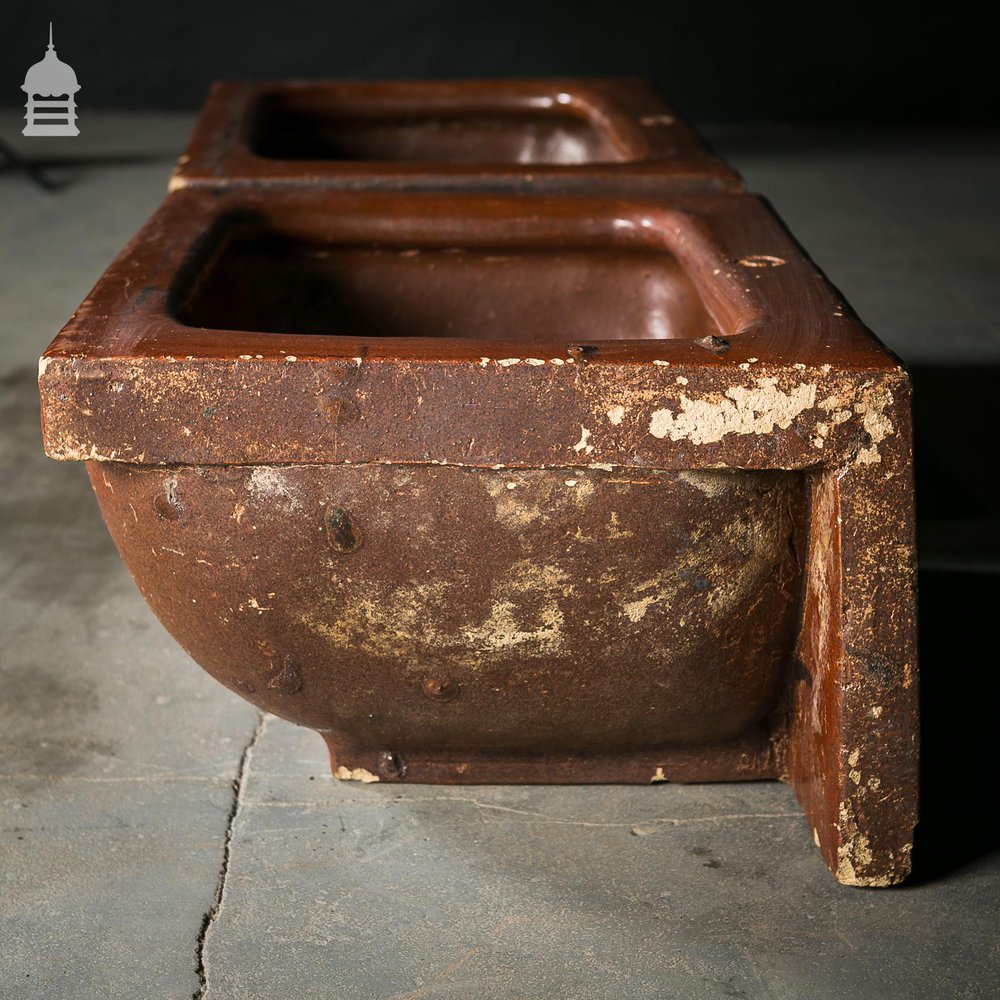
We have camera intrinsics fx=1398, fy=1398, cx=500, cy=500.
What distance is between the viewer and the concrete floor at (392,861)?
5.10ft

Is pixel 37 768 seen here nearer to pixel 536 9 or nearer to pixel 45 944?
pixel 45 944

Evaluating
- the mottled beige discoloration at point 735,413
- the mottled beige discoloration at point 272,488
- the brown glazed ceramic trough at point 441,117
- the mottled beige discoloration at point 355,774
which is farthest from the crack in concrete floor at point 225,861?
Result: the brown glazed ceramic trough at point 441,117

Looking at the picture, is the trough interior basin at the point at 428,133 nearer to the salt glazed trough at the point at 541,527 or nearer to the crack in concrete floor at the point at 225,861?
the salt glazed trough at the point at 541,527

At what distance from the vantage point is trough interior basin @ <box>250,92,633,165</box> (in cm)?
309

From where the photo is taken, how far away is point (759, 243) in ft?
6.32

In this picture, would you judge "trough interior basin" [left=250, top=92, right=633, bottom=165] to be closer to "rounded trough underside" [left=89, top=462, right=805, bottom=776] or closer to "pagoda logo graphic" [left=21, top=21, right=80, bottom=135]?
"rounded trough underside" [left=89, top=462, right=805, bottom=776]

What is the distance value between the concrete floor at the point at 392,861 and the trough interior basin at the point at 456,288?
23.9 inches

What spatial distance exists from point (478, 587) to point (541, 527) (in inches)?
4.2

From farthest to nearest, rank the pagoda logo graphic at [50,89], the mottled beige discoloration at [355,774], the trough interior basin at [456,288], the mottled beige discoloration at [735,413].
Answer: the pagoda logo graphic at [50,89] < the trough interior basin at [456,288] < the mottled beige discoloration at [355,774] < the mottled beige discoloration at [735,413]

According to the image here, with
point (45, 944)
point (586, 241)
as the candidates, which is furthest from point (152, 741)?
point (586, 241)

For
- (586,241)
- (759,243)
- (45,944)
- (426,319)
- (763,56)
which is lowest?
(763,56)

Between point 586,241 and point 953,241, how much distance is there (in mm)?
3016

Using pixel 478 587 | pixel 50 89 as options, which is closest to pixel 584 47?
pixel 50 89

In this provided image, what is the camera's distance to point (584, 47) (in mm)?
6707
